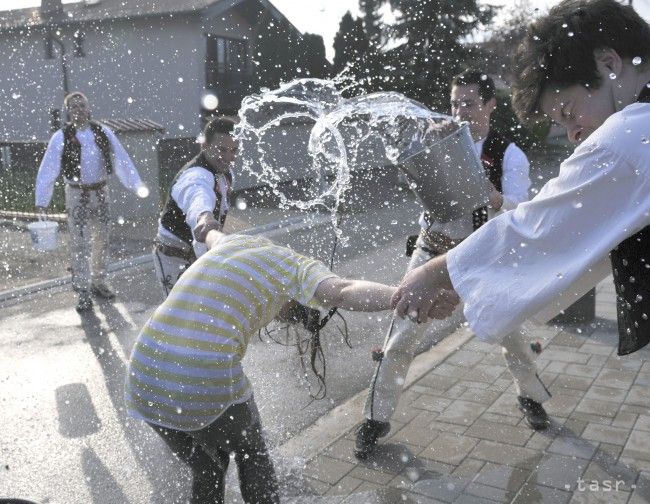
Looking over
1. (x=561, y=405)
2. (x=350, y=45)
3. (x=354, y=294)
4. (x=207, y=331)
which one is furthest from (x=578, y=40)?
(x=350, y=45)

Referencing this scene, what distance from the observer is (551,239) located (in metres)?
1.90

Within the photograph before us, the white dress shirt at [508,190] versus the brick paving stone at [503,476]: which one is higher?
the white dress shirt at [508,190]

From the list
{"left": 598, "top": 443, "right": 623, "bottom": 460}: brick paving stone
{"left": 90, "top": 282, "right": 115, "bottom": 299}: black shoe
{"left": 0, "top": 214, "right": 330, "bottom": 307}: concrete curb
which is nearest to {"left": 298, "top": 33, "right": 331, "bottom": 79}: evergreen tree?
{"left": 0, "top": 214, "right": 330, "bottom": 307}: concrete curb

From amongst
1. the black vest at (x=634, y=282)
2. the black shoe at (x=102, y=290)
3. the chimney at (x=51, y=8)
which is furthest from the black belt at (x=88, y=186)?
the chimney at (x=51, y=8)

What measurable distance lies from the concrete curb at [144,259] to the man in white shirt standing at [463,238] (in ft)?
18.6

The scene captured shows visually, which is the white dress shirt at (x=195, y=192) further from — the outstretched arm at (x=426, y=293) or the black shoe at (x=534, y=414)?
the black shoe at (x=534, y=414)

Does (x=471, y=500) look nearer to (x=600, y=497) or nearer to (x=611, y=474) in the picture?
(x=600, y=497)

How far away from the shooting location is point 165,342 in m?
2.51

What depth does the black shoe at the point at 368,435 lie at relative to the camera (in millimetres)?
3908

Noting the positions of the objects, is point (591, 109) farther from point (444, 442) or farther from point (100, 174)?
point (100, 174)

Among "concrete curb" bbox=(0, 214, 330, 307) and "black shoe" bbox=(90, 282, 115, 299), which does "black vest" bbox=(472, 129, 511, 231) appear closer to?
"black shoe" bbox=(90, 282, 115, 299)

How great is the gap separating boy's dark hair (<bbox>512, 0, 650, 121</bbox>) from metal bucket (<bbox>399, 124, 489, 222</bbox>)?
4.47 ft

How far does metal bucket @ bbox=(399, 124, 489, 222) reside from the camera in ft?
11.7

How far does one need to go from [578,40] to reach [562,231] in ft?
1.93
